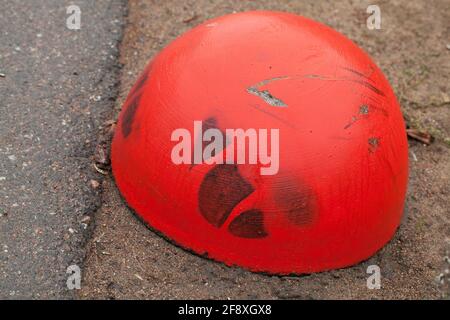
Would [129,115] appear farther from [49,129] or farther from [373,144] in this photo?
[373,144]

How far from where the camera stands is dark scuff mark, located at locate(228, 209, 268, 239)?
2.71 metres

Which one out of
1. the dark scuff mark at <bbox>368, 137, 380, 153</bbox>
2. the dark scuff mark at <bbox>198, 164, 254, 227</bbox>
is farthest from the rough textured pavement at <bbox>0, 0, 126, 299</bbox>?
the dark scuff mark at <bbox>368, 137, 380, 153</bbox>

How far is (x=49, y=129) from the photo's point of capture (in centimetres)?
368

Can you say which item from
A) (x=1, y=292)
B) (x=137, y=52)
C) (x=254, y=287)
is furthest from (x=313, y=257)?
(x=137, y=52)

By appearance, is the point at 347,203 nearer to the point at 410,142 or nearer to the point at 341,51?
the point at 341,51

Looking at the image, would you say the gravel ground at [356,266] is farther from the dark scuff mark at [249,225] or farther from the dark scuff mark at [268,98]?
the dark scuff mark at [268,98]

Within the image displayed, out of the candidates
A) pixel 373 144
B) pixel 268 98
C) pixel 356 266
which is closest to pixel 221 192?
pixel 268 98

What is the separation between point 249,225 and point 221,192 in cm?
18

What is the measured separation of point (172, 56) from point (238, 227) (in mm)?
813

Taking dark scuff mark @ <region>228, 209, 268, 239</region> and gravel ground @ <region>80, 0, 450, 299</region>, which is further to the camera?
gravel ground @ <region>80, 0, 450, 299</region>

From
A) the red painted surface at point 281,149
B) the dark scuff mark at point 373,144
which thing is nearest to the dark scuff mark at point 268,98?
the red painted surface at point 281,149

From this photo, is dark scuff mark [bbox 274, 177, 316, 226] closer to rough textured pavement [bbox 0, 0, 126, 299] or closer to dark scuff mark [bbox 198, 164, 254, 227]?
dark scuff mark [bbox 198, 164, 254, 227]

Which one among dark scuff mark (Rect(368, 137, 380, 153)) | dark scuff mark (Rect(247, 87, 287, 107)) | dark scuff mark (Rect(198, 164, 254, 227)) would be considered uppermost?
dark scuff mark (Rect(247, 87, 287, 107))

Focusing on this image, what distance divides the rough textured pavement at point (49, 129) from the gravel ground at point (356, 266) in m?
0.12
